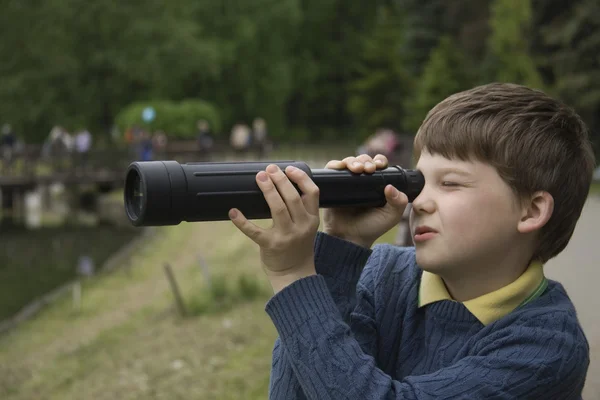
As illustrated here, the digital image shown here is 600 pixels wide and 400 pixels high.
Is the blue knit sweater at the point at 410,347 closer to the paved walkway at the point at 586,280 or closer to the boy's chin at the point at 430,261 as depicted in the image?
the boy's chin at the point at 430,261

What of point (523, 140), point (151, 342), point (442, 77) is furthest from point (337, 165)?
point (442, 77)

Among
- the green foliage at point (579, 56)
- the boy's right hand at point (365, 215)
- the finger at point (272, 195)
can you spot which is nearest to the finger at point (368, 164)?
the boy's right hand at point (365, 215)

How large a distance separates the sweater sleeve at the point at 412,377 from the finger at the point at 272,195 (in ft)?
0.53

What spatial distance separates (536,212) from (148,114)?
110 feet

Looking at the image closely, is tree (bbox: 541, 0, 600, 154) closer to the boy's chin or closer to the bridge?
the bridge

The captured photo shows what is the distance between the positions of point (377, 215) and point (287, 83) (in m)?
48.0

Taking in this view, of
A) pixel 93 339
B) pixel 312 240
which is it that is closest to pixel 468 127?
pixel 312 240

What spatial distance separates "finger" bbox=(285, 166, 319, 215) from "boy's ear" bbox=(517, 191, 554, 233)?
43 centimetres

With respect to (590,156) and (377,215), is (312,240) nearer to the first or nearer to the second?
(377,215)

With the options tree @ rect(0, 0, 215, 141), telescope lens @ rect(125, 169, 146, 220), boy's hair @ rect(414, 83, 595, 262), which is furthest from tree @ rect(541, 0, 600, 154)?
telescope lens @ rect(125, 169, 146, 220)

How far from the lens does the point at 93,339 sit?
432 inches

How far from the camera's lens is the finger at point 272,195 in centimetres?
157

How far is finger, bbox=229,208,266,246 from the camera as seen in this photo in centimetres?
157

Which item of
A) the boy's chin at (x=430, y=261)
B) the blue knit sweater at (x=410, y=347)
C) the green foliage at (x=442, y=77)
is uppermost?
the boy's chin at (x=430, y=261)
